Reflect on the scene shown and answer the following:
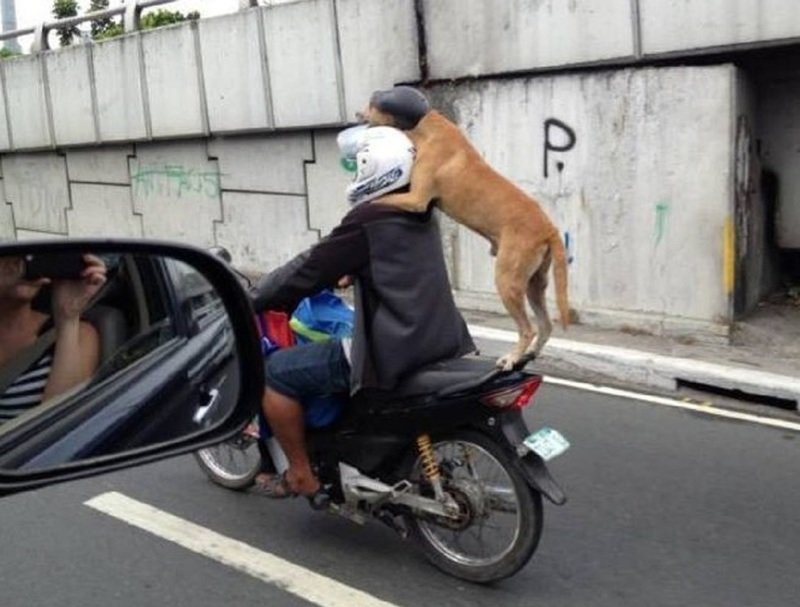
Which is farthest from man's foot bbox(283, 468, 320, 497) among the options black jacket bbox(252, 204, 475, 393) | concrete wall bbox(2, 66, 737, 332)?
concrete wall bbox(2, 66, 737, 332)

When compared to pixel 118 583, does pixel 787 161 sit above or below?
above

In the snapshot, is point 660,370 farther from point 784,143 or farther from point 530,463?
point 530,463

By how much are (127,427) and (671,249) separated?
641 cm

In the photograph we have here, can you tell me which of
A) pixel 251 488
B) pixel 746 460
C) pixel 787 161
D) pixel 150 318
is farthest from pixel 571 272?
pixel 150 318

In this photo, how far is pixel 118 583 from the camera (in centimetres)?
392

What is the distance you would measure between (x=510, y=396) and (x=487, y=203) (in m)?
1.57

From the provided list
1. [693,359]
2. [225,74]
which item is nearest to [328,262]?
[693,359]

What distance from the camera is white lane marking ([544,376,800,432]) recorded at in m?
6.00

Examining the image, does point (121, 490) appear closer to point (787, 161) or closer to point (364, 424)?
point (364, 424)

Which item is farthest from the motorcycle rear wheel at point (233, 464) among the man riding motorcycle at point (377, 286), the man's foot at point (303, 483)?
the man riding motorcycle at point (377, 286)

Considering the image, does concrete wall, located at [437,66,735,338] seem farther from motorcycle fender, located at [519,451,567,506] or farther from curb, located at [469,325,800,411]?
motorcycle fender, located at [519,451,567,506]

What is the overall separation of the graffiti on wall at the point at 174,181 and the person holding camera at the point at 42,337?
1032 centimetres

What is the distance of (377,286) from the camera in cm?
372

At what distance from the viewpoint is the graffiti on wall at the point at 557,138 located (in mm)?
8359
